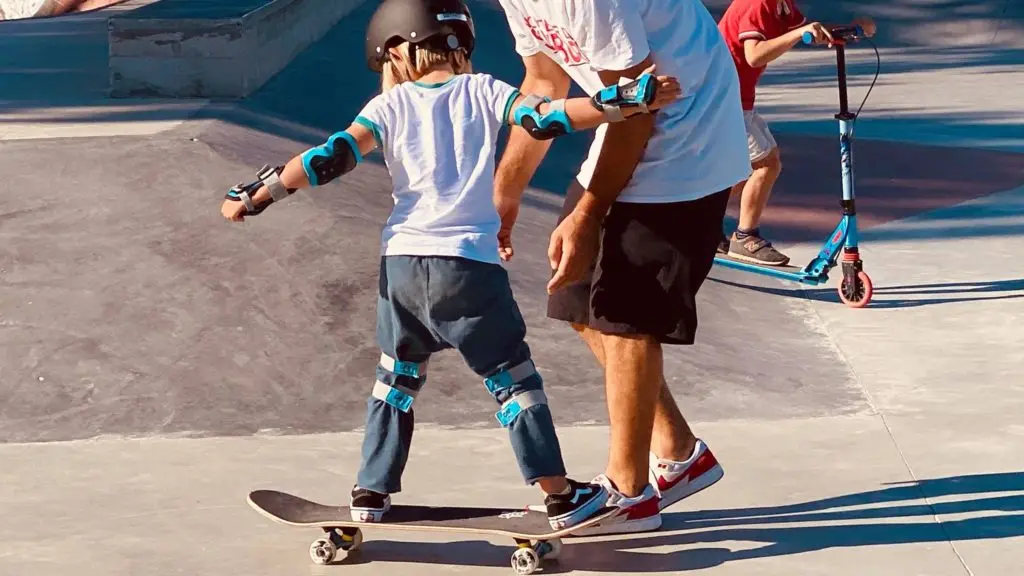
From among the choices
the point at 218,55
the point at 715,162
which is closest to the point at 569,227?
the point at 715,162

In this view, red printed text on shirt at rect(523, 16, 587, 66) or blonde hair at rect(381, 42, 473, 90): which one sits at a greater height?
red printed text on shirt at rect(523, 16, 587, 66)

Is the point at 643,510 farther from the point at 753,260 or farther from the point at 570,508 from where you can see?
the point at 753,260

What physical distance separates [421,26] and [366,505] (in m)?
1.32

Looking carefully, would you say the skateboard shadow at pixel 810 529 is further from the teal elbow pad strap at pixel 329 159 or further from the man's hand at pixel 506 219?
the teal elbow pad strap at pixel 329 159

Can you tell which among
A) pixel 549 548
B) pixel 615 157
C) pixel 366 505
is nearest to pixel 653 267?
pixel 615 157

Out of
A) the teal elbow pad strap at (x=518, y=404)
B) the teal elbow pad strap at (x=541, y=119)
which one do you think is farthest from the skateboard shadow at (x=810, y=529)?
the teal elbow pad strap at (x=541, y=119)

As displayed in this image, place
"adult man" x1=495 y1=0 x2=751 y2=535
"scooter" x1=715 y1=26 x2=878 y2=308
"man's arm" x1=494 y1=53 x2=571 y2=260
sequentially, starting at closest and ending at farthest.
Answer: "adult man" x1=495 y1=0 x2=751 y2=535 → "man's arm" x1=494 y1=53 x2=571 y2=260 → "scooter" x1=715 y1=26 x2=878 y2=308

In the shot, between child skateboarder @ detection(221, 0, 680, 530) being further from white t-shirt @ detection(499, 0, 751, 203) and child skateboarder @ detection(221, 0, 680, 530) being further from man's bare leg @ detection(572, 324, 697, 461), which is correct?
man's bare leg @ detection(572, 324, 697, 461)

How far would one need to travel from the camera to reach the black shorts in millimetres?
4105

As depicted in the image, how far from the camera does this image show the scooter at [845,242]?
23.7ft

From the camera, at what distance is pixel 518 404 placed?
158 inches

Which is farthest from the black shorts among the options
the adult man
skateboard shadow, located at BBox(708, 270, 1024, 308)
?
skateboard shadow, located at BBox(708, 270, 1024, 308)

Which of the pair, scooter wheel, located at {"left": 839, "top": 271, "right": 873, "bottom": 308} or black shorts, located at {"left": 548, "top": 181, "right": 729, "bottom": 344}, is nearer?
black shorts, located at {"left": 548, "top": 181, "right": 729, "bottom": 344}

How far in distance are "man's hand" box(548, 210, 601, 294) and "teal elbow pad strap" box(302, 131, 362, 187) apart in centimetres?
58
